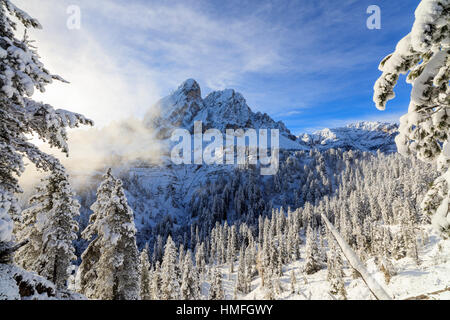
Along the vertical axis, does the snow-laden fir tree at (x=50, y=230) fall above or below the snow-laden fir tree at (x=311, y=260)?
above

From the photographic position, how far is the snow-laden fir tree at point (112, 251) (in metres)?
14.8

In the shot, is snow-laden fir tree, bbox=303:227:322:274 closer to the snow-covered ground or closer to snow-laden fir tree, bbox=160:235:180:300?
the snow-covered ground

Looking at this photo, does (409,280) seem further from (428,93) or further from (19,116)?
(19,116)

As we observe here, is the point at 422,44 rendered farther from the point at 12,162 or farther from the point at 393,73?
the point at 12,162

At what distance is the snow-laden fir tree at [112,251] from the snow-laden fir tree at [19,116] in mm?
9334

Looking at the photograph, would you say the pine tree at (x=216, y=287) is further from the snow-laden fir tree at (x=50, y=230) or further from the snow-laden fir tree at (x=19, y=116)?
the snow-laden fir tree at (x=19, y=116)

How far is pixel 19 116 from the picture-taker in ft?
19.1

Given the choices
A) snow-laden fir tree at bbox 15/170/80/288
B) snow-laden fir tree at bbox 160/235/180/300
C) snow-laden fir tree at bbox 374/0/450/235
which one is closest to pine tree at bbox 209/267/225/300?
snow-laden fir tree at bbox 160/235/180/300

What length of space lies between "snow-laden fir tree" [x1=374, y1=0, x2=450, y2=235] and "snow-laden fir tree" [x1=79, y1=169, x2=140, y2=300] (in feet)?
51.2

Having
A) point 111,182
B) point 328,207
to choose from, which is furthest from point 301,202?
point 111,182

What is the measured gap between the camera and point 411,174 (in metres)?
126

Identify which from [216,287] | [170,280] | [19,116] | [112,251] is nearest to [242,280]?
[216,287]

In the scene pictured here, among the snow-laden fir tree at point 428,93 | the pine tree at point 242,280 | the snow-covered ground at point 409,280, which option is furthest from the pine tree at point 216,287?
the snow-laden fir tree at point 428,93
